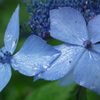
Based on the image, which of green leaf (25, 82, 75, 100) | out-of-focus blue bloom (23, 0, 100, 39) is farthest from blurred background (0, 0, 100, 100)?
out-of-focus blue bloom (23, 0, 100, 39)

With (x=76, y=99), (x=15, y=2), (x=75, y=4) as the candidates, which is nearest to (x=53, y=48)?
(x=75, y=4)

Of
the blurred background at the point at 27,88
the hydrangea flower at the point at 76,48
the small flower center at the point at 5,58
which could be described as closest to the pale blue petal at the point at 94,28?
the hydrangea flower at the point at 76,48

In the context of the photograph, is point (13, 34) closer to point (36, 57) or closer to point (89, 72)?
point (36, 57)

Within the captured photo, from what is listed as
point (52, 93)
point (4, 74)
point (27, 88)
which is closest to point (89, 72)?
point (4, 74)

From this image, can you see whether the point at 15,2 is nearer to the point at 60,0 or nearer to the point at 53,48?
the point at 60,0

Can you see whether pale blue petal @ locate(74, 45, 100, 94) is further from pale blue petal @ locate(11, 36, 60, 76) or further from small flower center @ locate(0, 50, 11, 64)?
small flower center @ locate(0, 50, 11, 64)

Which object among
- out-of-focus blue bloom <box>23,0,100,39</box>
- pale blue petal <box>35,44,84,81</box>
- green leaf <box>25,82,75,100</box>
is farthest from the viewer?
green leaf <box>25,82,75,100</box>
